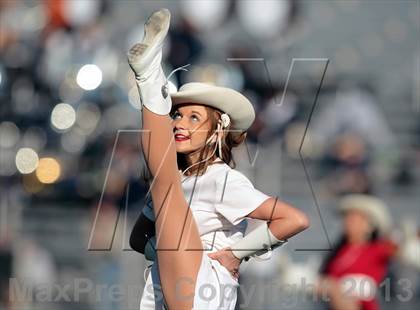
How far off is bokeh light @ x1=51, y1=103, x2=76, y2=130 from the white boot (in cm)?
510

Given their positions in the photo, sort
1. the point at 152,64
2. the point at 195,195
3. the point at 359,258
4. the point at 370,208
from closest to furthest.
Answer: the point at 152,64, the point at 195,195, the point at 359,258, the point at 370,208

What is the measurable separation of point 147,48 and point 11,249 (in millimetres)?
4469

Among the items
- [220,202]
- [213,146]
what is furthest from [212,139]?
[220,202]

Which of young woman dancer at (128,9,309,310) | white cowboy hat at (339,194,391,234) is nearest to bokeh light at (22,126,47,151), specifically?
white cowboy hat at (339,194,391,234)

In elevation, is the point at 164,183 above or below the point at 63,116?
below

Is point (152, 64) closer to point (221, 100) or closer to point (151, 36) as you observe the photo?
point (151, 36)

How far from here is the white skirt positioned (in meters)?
4.93

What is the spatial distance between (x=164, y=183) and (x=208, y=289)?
1.55 ft

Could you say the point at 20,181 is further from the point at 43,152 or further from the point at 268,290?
the point at 268,290

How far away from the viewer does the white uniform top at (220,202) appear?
16.1 ft

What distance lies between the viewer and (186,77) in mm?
9758

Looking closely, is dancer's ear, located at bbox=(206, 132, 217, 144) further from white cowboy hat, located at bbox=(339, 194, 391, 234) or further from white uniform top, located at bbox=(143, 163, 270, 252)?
white cowboy hat, located at bbox=(339, 194, 391, 234)

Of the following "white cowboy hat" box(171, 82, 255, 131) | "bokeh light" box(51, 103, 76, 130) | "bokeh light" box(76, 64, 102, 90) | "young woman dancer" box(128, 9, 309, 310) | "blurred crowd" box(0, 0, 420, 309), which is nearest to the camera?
"young woman dancer" box(128, 9, 309, 310)

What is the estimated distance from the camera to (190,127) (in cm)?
511
